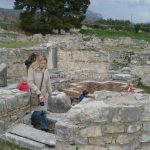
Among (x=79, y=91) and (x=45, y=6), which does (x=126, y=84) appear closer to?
(x=79, y=91)

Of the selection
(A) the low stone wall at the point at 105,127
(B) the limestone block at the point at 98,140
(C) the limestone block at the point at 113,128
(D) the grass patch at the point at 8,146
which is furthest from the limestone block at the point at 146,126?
(D) the grass patch at the point at 8,146

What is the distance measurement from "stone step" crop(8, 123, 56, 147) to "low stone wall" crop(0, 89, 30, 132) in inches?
7.2

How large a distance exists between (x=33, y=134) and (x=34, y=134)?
0.06 feet

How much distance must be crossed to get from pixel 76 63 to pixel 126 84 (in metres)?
4.35

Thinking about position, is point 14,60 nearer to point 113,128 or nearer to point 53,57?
point 53,57

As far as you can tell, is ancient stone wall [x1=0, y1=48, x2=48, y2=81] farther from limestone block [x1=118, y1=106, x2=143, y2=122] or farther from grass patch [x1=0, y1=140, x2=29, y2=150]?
limestone block [x1=118, y1=106, x2=143, y2=122]

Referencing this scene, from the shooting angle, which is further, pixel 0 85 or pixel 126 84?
pixel 126 84

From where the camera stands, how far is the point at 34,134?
758 centimetres

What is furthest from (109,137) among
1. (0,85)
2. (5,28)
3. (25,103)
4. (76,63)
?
(5,28)

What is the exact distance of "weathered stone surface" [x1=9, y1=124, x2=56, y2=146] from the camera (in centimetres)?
733

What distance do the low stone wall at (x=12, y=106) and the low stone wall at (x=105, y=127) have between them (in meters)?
1.78

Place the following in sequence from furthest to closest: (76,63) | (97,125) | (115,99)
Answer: (76,63), (115,99), (97,125)

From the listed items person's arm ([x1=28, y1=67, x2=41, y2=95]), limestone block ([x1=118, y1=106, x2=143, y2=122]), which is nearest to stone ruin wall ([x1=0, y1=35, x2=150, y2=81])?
person's arm ([x1=28, y1=67, x2=41, y2=95])

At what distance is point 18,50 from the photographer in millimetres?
16406
